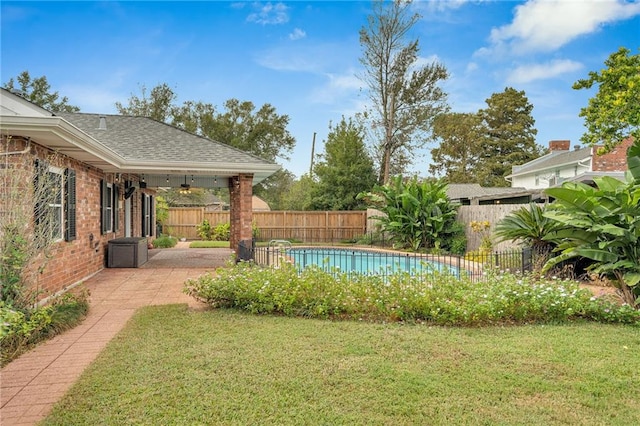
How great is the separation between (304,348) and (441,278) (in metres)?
2.92

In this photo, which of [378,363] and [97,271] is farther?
[97,271]

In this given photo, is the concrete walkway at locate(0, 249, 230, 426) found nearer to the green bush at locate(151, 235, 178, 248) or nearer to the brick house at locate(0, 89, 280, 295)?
the brick house at locate(0, 89, 280, 295)

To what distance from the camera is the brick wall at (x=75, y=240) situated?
6.09m

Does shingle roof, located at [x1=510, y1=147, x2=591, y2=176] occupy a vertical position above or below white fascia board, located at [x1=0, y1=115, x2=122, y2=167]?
above

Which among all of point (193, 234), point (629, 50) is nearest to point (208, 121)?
point (193, 234)

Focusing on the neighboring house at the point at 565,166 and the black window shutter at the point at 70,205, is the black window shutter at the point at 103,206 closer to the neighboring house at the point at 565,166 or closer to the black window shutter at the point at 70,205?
the black window shutter at the point at 70,205

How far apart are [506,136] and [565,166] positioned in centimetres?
1339

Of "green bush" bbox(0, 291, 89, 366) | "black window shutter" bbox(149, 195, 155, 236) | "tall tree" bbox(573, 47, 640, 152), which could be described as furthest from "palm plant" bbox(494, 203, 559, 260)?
"black window shutter" bbox(149, 195, 155, 236)

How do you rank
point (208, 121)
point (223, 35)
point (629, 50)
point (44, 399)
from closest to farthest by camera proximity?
1. point (44, 399)
2. point (223, 35)
3. point (629, 50)
4. point (208, 121)

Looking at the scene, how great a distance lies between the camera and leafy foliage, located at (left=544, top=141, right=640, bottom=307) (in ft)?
21.4

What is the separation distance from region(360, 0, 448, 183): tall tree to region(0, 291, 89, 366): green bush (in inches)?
796

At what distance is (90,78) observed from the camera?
1416 cm

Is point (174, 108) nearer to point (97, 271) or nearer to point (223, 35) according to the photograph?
point (223, 35)

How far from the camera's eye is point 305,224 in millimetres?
22750
